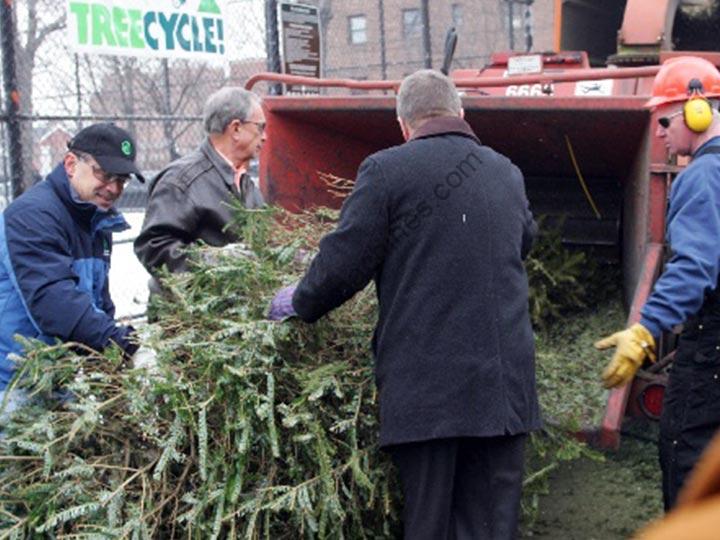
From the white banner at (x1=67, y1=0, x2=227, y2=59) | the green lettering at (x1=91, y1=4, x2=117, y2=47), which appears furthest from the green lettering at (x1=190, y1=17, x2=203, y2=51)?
the green lettering at (x1=91, y1=4, x2=117, y2=47)

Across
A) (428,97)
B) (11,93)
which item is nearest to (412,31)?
(11,93)

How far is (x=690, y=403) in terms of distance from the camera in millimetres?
3314

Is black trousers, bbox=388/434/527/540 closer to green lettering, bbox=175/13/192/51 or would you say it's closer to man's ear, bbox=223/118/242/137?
man's ear, bbox=223/118/242/137

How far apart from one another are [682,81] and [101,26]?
3061 mm

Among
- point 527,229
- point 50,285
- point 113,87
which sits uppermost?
point 113,87

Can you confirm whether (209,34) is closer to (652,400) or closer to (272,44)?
(272,44)

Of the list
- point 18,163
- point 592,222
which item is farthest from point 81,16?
point 592,222

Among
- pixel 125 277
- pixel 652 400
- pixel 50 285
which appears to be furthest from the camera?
pixel 125 277

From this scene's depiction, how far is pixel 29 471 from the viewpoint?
3.10m

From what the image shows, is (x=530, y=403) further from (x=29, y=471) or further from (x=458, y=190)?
(x=29, y=471)

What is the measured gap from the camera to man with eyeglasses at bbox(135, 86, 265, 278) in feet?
12.8

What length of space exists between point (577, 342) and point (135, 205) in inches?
278

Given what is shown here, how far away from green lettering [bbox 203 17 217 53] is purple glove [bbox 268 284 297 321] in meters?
3.44

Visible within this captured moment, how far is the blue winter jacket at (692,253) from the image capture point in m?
3.18
